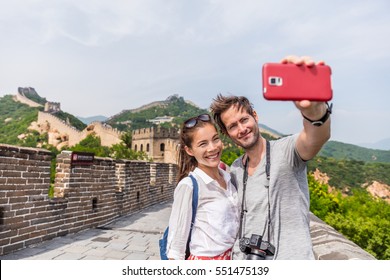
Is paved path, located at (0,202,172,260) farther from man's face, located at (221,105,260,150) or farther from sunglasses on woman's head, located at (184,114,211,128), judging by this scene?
man's face, located at (221,105,260,150)

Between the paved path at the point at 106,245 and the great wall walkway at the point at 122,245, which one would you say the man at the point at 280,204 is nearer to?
the great wall walkway at the point at 122,245

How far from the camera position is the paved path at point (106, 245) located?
477 cm

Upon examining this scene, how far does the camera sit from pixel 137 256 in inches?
196

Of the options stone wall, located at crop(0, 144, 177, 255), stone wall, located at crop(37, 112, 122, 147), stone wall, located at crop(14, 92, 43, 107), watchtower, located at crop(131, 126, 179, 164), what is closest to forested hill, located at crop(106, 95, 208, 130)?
stone wall, located at crop(14, 92, 43, 107)

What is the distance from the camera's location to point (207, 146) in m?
2.13

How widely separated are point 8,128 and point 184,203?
75241mm

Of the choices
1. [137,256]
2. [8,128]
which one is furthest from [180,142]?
[8,128]

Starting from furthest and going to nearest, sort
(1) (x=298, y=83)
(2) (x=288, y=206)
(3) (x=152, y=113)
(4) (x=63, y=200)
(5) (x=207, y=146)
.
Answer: (3) (x=152, y=113) → (4) (x=63, y=200) → (5) (x=207, y=146) → (2) (x=288, y=206) → (1) (x=298, y=83)

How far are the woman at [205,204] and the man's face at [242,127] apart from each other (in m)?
0.18

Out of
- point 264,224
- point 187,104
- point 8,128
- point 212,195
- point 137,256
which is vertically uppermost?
point 187,104

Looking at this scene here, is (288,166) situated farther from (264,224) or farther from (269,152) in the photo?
(264,224)

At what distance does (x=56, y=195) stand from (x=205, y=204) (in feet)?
16.2

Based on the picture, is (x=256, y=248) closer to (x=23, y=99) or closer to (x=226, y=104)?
(x=226, y=104)

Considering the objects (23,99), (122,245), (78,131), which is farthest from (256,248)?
(23,99)
